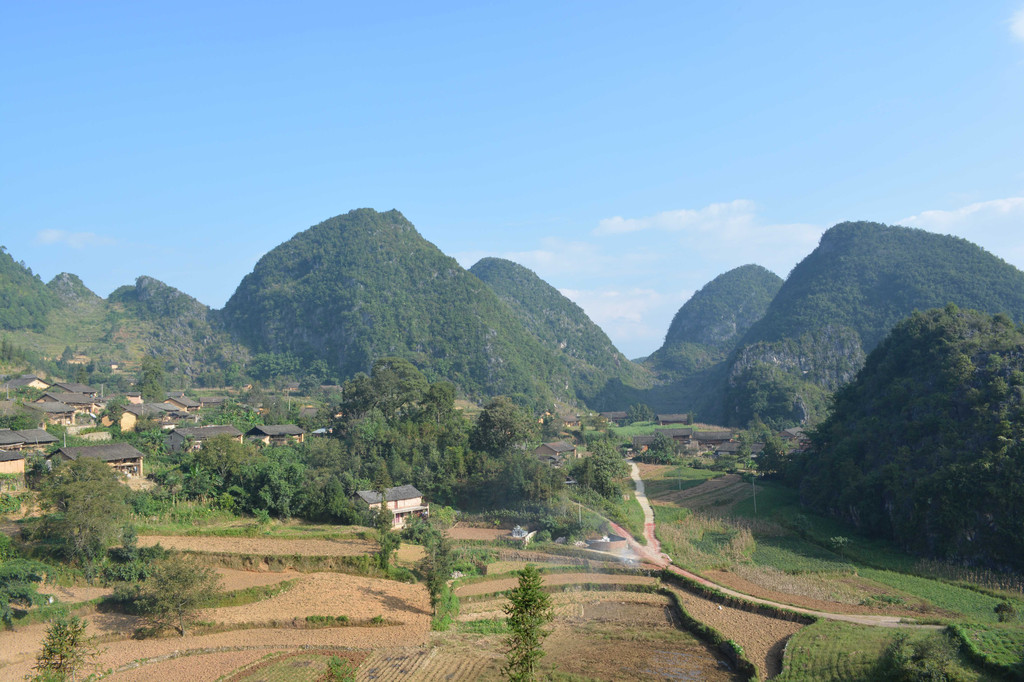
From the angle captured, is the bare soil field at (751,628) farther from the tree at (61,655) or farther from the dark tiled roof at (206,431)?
Result: the dark tiled roof at (206,431)

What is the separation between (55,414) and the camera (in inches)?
1832

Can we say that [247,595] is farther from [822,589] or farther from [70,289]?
[70,289]

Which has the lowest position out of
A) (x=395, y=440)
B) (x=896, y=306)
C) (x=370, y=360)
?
(x=395, y=440)

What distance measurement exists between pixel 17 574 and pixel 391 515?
16533mm

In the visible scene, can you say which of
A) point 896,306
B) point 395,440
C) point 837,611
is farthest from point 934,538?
point 896,306

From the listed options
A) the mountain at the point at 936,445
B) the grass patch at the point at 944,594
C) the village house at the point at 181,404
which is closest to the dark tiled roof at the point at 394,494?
the grass patch at the point at 944,594

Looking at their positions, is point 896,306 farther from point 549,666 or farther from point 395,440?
point 549,666

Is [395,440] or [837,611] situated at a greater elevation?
[395,440]

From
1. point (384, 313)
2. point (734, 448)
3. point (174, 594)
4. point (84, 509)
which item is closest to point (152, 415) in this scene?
point (84, 509)

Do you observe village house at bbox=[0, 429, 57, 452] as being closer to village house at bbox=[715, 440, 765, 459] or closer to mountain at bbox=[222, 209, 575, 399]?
village house at bbox=[715, 440, 765, 459]

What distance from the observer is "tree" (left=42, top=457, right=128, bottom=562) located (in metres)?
25.6

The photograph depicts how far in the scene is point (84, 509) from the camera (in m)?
25.8

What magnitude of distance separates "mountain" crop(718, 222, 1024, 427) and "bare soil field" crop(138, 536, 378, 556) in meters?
72.6

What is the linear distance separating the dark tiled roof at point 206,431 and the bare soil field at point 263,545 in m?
16.3
